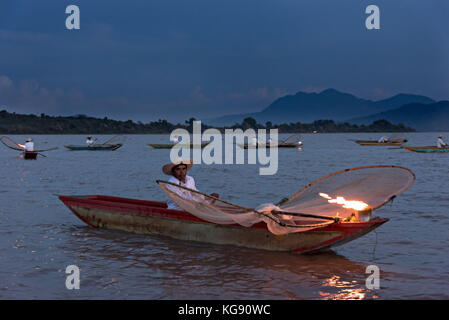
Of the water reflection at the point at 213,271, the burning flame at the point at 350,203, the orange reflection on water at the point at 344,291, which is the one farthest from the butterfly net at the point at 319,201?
the orange reflection on water at the point at 344,291

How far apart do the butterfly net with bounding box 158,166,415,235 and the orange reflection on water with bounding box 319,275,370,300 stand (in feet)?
3.44

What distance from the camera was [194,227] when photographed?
9.44m

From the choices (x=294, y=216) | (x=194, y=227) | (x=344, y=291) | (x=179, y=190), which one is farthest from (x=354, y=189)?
→ (x=179, y=190)

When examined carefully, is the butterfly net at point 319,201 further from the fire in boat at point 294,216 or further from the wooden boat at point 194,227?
the wooden boat at point 194,227

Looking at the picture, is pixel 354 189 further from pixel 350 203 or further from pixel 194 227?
pixel 194 227

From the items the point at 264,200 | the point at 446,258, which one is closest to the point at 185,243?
the point at 446,258

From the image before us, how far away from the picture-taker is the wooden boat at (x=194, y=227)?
8122 mm

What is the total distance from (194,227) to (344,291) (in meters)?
3.55

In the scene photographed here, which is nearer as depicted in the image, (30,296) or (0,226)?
(30,296)

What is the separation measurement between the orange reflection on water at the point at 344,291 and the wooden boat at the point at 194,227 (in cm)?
95

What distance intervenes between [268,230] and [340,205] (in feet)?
4.58

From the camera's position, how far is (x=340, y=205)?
27.8ft
